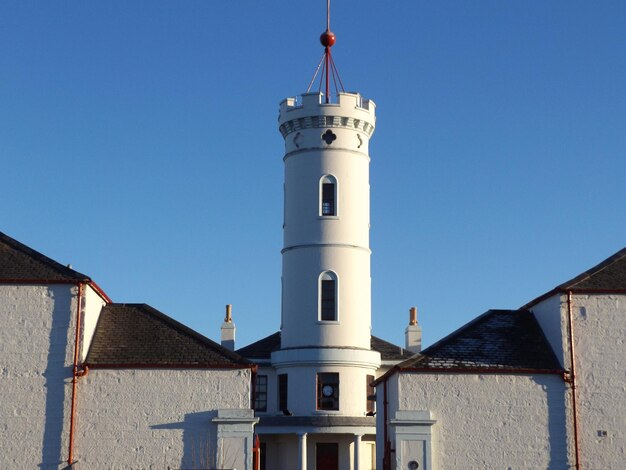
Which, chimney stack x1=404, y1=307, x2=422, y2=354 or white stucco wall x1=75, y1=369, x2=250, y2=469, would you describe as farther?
chimney stack x1=404, y1=307, x2=422, y2=354

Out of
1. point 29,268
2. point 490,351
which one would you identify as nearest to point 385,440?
point 490,351

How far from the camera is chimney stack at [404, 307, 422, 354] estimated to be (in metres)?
51.2

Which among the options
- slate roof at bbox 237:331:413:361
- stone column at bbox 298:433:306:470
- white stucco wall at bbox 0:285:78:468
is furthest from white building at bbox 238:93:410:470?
white stucco wall at bbox 0:285:78:468

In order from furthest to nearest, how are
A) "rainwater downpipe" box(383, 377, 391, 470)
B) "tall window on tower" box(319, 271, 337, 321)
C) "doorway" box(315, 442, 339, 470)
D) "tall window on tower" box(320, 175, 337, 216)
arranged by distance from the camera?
"tall window on tower" box(320, 175, 337, 216)
"doorway" box(315, 442, 339, 470)
"tall window on tower" box(319, 271, 337, 321)
"rainwater downpipe" box(383, 377, 391, 470)

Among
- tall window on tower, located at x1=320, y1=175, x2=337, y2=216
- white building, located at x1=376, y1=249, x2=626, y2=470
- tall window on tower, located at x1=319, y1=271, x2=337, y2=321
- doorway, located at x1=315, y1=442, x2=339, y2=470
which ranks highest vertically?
tall window on tower, located at x1=320, y1=175, x2=337, y2=216

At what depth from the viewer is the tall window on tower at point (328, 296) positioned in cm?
4412

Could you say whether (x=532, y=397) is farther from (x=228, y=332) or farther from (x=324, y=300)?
(x=228, y=332)

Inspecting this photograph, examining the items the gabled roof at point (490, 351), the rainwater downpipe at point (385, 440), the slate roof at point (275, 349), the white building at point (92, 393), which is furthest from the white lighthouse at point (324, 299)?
the white building at point (92, 393)

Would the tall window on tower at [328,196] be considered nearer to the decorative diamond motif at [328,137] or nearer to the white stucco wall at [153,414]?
the decorative diamond motif at [328,137]

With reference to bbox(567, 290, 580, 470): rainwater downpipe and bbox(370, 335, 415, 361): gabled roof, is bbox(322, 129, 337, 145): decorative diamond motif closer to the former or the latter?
bbox(370, 335, 415, 361): gabled roof

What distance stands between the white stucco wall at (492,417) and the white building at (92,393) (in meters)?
5.39

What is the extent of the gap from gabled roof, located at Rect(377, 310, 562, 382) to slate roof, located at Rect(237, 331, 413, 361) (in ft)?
55.2

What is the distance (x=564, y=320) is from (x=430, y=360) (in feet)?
13.9

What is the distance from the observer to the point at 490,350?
30688mm
